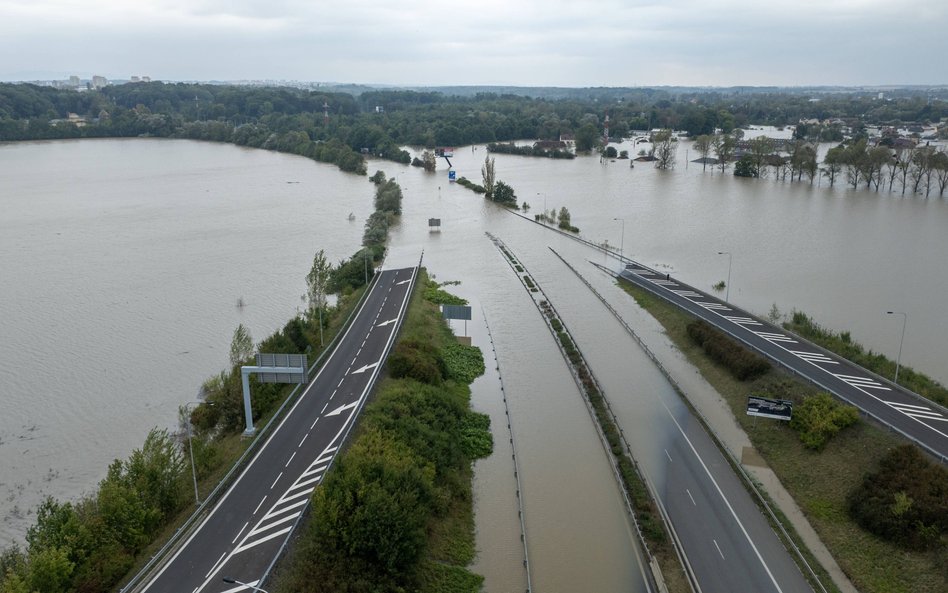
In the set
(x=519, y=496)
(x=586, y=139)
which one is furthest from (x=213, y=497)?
(x=586, y=139)

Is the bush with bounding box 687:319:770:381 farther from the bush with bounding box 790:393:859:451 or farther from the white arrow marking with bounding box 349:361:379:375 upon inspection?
the white arrow marking with bounding box 349:361:379:375

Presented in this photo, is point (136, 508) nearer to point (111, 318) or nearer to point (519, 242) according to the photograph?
point (111, 318)

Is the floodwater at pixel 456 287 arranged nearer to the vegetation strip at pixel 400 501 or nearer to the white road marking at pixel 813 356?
the vegetation strip at pixel 400 501

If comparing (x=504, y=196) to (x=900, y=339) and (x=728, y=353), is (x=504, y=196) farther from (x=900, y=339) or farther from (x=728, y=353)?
(x=728, y=353)

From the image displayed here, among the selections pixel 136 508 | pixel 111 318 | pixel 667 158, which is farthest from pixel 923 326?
pixel 667 158

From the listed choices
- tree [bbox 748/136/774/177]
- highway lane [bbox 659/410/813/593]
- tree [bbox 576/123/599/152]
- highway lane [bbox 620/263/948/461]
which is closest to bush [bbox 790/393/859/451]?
highway lane [bbox 620/263/948/461]
